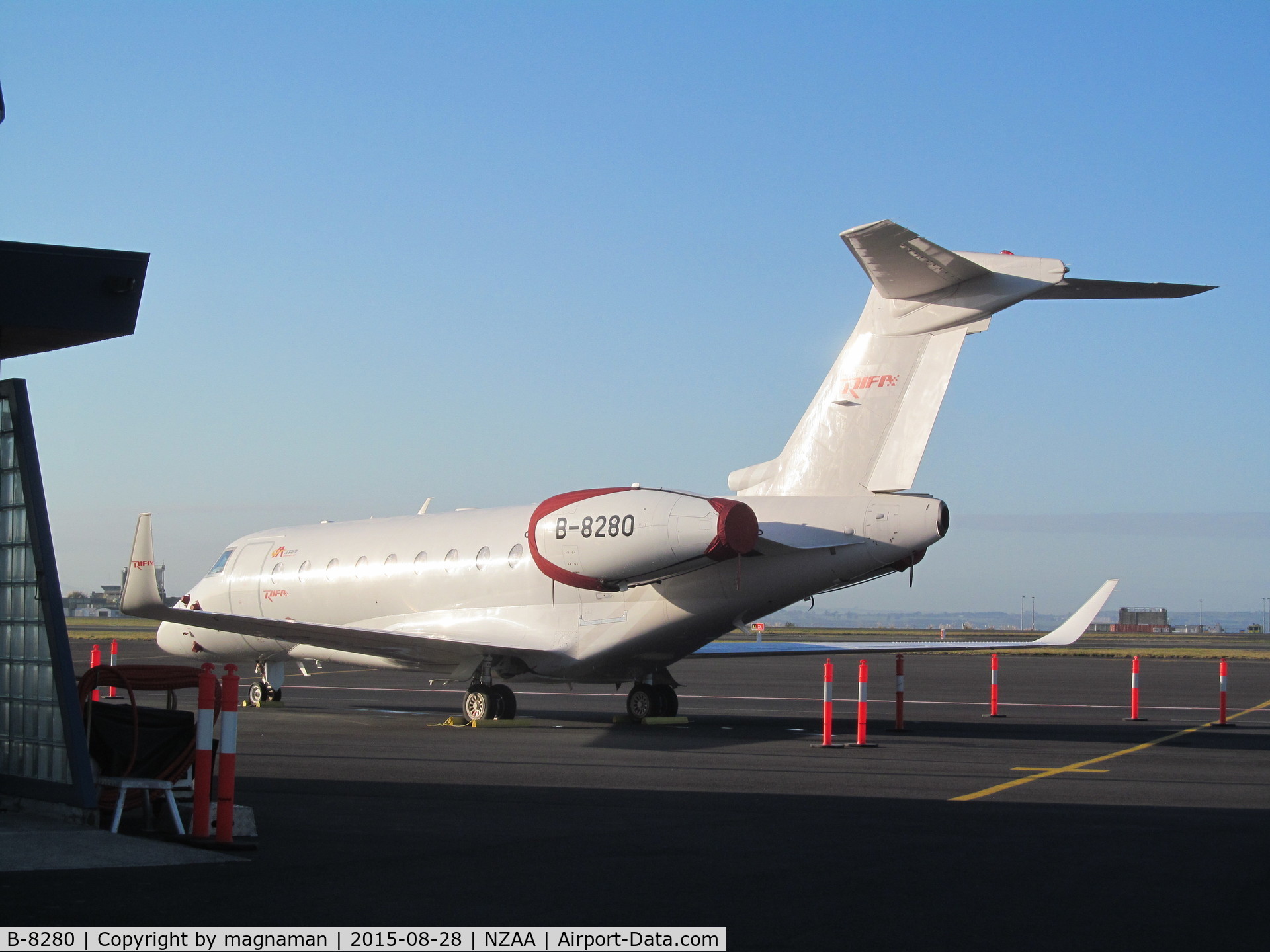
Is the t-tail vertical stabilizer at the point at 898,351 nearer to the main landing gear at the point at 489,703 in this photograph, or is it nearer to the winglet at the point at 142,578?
the main landing gear at the point at 489,703

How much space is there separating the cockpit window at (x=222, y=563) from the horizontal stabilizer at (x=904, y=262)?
49.1 ft

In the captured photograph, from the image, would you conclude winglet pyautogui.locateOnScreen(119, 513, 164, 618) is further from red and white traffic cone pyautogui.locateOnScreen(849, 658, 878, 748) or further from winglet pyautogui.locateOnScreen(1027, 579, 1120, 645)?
winglet pyautogui.locateOnScreen(1027, 579, 1120, 645)

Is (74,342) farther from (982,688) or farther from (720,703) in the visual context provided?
(982,688)

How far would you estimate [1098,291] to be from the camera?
53.5 feet

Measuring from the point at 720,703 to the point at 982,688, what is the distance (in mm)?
8461

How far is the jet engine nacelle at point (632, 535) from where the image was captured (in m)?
16.3

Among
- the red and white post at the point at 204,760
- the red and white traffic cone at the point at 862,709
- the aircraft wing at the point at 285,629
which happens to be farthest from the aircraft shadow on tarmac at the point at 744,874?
the aircraft wing at the point at 285,629

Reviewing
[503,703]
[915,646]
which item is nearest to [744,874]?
[503,703]

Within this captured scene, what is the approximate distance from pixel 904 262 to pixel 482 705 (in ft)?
28.9

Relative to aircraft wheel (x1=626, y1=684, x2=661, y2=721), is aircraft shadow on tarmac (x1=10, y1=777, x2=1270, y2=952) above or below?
above

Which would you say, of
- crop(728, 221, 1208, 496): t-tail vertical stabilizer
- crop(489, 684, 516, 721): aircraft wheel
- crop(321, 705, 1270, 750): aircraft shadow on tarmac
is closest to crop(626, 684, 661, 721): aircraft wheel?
crop(321, 705, 1270, 750): aircraft shadow on tarmac

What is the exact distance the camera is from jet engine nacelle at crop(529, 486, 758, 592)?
643 inches

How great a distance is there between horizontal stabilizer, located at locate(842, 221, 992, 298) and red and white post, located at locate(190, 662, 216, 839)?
9299 mm

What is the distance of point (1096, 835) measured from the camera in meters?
9.19
